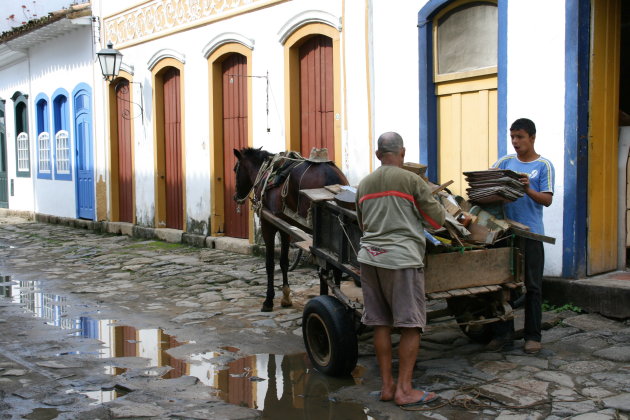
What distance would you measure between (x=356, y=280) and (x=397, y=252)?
0.87 m

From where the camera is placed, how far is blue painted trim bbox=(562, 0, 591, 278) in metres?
6.74

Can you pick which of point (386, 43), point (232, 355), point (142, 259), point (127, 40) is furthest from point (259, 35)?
point (232, 355)

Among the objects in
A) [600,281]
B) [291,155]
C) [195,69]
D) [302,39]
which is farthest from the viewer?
[195,69]

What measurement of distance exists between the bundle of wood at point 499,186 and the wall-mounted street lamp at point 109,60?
35.5ft

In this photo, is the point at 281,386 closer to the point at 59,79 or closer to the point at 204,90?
the point at 204,90

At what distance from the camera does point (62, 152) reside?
18.4 m

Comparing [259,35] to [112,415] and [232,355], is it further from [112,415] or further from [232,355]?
[112,415]

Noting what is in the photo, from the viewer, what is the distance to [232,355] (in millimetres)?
5961

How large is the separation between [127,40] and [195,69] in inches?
118

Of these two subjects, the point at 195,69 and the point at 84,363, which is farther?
the point at 195,69

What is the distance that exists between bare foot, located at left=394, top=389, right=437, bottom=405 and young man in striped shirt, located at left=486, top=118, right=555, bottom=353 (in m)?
1.34

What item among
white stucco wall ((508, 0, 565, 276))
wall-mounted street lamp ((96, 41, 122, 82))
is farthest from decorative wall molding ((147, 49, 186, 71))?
white stucco wall ((508, 0, 565, 276))

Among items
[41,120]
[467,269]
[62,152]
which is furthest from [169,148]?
[467,269]

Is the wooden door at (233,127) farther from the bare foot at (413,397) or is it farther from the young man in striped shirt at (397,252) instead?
the bare foot at (413,397)
